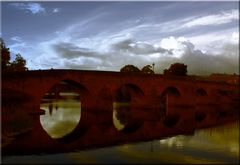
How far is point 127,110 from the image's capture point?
47969 millimetres

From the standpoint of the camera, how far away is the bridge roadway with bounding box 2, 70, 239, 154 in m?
23.8

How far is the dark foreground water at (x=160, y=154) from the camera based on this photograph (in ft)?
57.4

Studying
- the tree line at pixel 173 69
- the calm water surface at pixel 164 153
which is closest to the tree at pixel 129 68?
the tree line at pixel 173 69

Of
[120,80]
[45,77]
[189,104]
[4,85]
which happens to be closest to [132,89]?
[120,80]

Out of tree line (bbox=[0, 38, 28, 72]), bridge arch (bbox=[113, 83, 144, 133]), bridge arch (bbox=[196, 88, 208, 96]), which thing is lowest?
bridge arch (bbox=[113, 83, 144, 133])

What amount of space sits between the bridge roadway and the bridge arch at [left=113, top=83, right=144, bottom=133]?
0.09 m

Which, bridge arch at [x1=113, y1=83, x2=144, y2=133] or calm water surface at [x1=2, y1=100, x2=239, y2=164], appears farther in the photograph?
bridge arch at [x1=113, y1=83, x2=144, y2=133]

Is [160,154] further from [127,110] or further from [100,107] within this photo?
[127,110]

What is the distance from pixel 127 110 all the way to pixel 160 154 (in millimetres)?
28943

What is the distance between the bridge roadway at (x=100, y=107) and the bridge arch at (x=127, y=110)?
0.09 m

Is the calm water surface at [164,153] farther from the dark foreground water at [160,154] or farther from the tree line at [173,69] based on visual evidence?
the tree line at [173,69]

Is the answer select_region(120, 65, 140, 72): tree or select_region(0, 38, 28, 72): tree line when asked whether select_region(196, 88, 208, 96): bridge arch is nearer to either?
select_region(120, 65, 140, 72): tree

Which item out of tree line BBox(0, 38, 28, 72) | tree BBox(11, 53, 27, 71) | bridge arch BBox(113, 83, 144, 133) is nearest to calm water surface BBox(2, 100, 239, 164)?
bridge arch BBox(113, 83, 144, 133)

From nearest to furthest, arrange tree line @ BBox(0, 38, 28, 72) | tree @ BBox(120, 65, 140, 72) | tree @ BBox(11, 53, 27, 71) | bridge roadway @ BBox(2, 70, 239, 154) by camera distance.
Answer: bridge roadway @ BBox(2, 70, 239, 154)
tree line @ BBox(0, 38, 28, 72)
tree @ BBox(11, 53, 27, 71)
tree @ BBox(120, 65, 140, 72)
